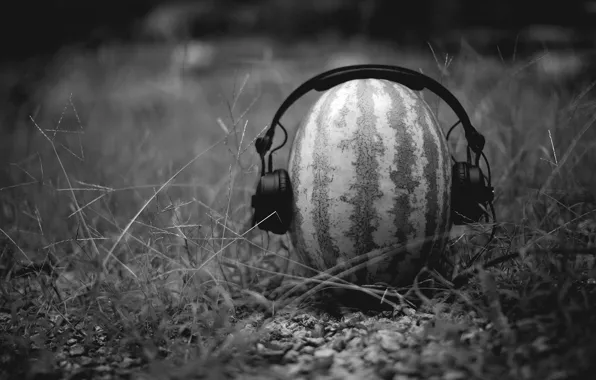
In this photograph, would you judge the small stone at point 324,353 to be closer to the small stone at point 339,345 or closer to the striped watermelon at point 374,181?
the small stone at point 339,345

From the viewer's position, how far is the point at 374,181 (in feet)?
6.29

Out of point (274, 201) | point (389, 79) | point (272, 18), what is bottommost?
point (274, 201)

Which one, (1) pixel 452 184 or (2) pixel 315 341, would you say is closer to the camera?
(2) pixel 315 341

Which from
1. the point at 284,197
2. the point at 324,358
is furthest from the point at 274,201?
the point at 324,358

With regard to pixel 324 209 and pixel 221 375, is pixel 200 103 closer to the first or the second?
pixel 324 209

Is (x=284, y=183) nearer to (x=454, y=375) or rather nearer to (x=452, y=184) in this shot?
(x=452, y=184)

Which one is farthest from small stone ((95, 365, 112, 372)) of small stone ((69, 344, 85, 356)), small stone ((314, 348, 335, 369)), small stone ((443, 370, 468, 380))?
small stone ((443, 370, 468, 380))

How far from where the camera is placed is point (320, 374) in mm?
1554

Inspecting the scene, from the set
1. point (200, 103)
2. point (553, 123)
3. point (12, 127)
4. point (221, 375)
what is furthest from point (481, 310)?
point (200, 103)

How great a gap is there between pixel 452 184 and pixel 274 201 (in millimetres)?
756

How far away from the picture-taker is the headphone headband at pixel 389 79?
2049 mm

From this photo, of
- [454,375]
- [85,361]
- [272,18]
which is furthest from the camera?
[272,18]

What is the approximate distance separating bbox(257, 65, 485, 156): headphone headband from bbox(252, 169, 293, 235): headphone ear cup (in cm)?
15

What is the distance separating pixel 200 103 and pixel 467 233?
554 cm
